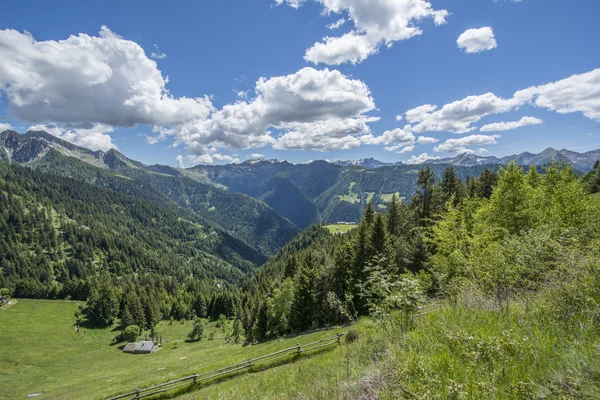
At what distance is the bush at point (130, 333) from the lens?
343 ft

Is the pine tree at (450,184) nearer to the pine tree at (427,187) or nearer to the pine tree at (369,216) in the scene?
the pine tree at (427,187)

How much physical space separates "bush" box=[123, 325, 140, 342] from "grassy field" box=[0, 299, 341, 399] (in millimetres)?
5884

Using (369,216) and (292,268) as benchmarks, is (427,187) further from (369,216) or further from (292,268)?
(292,268)

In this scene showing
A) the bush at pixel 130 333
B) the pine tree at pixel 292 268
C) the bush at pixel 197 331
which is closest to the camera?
the pine tree at pixel 292 268

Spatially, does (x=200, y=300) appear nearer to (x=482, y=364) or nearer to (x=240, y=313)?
(x=240, y=313)

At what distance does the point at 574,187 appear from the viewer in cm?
2714

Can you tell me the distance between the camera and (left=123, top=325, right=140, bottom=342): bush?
105 metres

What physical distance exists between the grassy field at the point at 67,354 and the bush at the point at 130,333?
588cm

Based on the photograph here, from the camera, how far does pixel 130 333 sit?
10456 cm

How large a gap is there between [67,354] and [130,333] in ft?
63.5

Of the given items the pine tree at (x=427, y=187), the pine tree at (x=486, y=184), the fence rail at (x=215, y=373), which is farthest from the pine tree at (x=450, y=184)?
the fence rail at (x=215, y=373)

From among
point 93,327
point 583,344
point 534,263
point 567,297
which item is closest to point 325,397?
point 583,344

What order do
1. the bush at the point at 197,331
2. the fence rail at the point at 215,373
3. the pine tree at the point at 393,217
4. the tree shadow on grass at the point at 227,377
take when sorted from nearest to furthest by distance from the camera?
the tree shadow on grass at the point at 227,377, the fence rail at the point at 215,373, the pine tree at the point at 393,217, the bush at the point at 197,331

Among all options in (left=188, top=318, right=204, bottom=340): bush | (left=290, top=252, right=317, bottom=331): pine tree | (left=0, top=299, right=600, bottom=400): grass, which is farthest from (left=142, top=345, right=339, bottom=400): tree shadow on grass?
(left=188, top=318, right=204, bottom=340): bush
